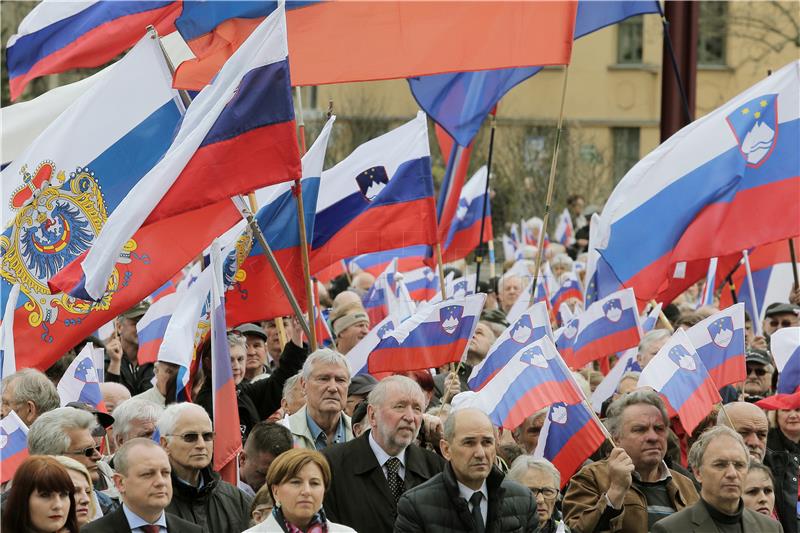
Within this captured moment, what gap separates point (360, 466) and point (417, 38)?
4.21 metres

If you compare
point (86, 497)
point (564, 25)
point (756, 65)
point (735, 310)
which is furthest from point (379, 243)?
point (756, 65)

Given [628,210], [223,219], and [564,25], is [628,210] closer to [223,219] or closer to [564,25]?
[564,25]

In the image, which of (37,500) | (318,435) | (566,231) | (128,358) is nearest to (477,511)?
(318,435)

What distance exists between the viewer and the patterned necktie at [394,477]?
8375 mm

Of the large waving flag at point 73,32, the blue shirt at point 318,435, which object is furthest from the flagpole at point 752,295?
the blue shirt at point 318,435

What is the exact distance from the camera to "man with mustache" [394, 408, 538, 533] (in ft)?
24.9

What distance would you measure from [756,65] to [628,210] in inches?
1258

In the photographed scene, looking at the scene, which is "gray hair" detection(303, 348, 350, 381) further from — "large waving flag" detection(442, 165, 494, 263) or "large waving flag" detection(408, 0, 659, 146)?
"large waving flag" detection(442, 165, 494, 263)

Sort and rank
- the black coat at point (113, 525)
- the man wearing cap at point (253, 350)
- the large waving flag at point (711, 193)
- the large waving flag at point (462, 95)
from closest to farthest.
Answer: the black coat at point (113, 525) → the man wearing cap at point (253, 350) → the large waving flag at point (711, 193) → the large waving flag at point (462, 95)

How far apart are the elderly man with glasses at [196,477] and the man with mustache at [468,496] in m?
0.82

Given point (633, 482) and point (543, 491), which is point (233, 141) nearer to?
point (543, 491)

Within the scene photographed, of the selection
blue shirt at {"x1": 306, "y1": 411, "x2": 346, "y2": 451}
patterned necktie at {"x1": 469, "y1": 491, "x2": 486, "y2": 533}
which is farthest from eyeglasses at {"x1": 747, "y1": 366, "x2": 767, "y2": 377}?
patterned necktie at {"x1": 469, "y1": 491, "x2": 486, "y2": 533}

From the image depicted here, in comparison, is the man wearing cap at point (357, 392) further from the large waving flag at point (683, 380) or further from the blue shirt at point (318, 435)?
the large waving flag at point (683, 380)

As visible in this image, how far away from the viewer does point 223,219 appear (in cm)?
1039
